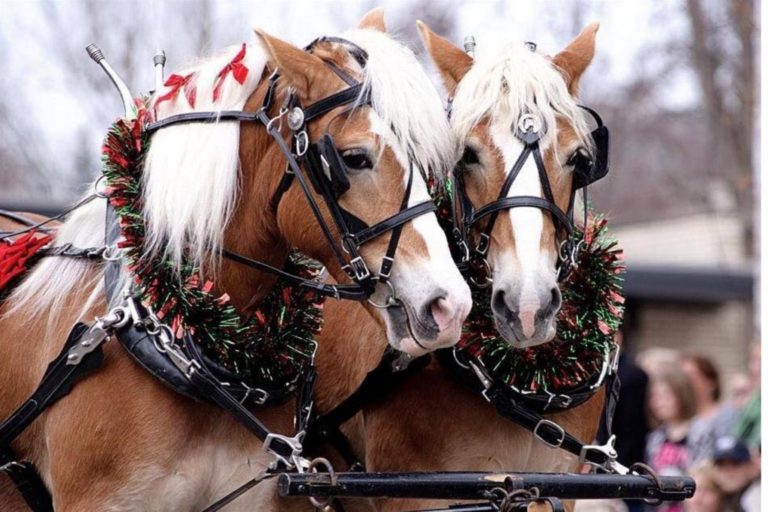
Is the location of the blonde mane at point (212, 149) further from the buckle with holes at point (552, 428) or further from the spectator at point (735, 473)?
Answer: the spectator at point (735, 473)

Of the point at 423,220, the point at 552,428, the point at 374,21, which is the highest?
the point at 374,21

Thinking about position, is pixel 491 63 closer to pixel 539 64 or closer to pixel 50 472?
pixel 539 64

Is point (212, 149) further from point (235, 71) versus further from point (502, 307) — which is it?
point (502, 307)

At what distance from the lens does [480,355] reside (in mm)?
4168

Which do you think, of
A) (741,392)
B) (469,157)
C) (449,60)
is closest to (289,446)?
(469,157)

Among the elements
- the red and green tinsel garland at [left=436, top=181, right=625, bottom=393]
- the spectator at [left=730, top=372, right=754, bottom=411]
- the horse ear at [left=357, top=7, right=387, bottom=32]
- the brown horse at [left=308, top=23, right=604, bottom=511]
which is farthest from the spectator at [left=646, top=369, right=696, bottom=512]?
the horse ear at [left=357, top=7, right=387, bottom=32]

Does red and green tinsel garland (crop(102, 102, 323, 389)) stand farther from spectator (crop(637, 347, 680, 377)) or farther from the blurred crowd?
spectator (crop(637, 347, 680, 377))

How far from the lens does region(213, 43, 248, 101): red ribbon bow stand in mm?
3924

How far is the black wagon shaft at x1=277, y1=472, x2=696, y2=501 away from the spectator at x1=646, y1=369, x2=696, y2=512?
388cm

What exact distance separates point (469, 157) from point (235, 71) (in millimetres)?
753

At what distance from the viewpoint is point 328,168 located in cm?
362

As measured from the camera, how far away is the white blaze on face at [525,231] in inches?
143

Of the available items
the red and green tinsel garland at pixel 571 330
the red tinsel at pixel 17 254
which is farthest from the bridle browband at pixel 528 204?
the red tinsel at pixel 17 254

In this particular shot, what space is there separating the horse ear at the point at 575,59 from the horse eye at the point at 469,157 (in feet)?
1.44
